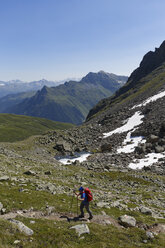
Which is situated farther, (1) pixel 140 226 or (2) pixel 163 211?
(2) pixel 163 211

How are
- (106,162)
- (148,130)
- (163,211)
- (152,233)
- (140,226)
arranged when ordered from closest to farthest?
(152,233), (140,226), (163,211), (106,162), (148,130)

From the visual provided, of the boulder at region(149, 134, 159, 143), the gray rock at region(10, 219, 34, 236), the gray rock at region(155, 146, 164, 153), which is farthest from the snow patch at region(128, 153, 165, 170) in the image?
the gray rock at region(10, 219, 34, 236)

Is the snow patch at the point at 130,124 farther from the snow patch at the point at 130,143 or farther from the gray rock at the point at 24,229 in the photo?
the gray rock at the point at 24,229

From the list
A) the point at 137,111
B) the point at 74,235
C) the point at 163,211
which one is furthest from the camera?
the point at 137,111

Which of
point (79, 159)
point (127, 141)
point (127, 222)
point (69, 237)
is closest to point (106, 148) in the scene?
point (127, 141)

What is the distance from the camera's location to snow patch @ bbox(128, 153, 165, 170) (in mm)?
47106

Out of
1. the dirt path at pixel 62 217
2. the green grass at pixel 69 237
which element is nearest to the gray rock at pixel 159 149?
the dirt path at pixel 62 217

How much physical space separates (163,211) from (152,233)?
30.9 ft

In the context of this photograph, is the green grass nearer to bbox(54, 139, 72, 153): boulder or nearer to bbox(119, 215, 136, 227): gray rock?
bbox(119, 215, 136, 227): gray rock

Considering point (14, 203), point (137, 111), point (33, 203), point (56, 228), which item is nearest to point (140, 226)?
point (56, 228)

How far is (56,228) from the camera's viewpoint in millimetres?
13188

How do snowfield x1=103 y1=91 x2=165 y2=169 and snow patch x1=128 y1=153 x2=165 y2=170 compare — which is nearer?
snow patch x1=128 y1=153 x2=165 y2=170

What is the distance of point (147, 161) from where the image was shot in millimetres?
48156

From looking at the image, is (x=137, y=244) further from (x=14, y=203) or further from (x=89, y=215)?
(x=14, y=203)
